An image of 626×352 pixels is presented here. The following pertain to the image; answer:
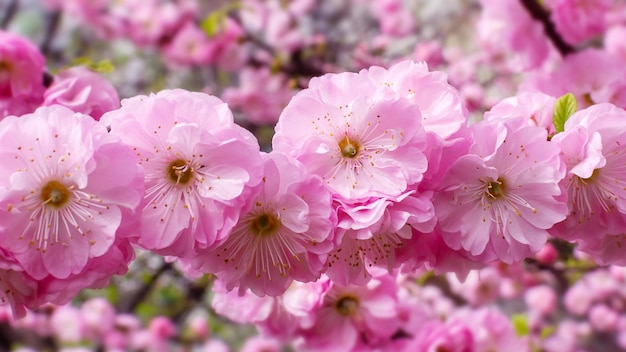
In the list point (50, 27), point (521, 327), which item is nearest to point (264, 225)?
point (521, 327)

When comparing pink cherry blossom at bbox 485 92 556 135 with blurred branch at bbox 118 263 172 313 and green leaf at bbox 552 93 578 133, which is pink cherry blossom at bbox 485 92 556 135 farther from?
blurred branch at bbox 118 263 172 313

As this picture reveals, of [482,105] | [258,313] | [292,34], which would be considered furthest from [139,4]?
[258,313]

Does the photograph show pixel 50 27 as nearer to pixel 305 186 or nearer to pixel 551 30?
pixel 551 30

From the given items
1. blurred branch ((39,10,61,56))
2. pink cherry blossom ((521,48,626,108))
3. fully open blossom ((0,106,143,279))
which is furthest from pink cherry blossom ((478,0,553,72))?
blurred branch ((39,10,61,56))

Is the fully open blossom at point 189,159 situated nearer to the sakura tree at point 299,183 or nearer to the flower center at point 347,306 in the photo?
the sakura tree at point 299,183

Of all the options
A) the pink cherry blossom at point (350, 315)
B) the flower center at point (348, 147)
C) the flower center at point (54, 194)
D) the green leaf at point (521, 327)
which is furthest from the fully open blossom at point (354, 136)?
the green leaf at point (521, 327)
